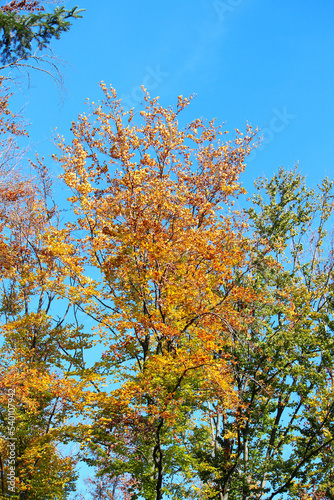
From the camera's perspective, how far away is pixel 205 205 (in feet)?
41.9

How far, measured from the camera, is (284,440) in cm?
1437

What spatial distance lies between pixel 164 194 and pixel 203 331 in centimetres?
407

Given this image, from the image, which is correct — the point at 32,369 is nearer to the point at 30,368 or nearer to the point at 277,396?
the point at 30,368

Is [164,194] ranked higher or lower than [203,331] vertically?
higher

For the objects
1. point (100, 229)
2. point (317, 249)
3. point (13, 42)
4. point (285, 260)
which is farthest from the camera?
point (317, 249)

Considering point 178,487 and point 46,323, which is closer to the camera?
point 178,487

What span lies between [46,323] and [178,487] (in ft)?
22.0

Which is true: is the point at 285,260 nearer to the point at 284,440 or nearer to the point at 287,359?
the point at 287,359

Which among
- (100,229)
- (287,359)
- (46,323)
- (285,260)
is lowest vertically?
(287,359)

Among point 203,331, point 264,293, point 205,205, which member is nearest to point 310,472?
point 264,293

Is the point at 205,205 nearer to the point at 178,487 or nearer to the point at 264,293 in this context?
the point at 264,293

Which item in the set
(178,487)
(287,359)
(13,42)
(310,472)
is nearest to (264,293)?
(287,359)

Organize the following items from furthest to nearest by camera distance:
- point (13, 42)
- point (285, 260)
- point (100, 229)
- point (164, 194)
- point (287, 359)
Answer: point (285, 260), point (287, 359), point (100, 229), point (164, 194), point (13, 42)

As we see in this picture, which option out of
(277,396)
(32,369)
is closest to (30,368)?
(32,369)
